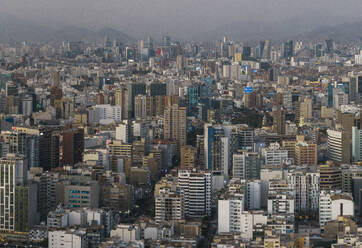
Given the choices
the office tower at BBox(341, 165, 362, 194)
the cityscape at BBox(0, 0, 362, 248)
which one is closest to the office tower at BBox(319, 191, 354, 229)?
the cityscape at BBox(0, 0, 362, 248)

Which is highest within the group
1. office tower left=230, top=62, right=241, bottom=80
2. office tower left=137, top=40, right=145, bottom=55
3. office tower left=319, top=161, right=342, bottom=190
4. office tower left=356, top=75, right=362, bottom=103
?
office tower left=137, top=40, right=145, bottom=55

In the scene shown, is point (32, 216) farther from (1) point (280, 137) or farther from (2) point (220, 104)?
(2) point (220, 104)

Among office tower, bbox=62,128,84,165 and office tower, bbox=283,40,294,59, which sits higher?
office tower, bbox=283,40,294,59

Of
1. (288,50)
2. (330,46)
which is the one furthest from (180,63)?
(330,46)

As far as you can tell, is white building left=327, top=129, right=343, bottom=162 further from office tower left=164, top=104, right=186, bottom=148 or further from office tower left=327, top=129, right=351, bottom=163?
office tower left=164, top=104, right=186, bottom=148

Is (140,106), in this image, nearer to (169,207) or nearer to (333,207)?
(169,207)
